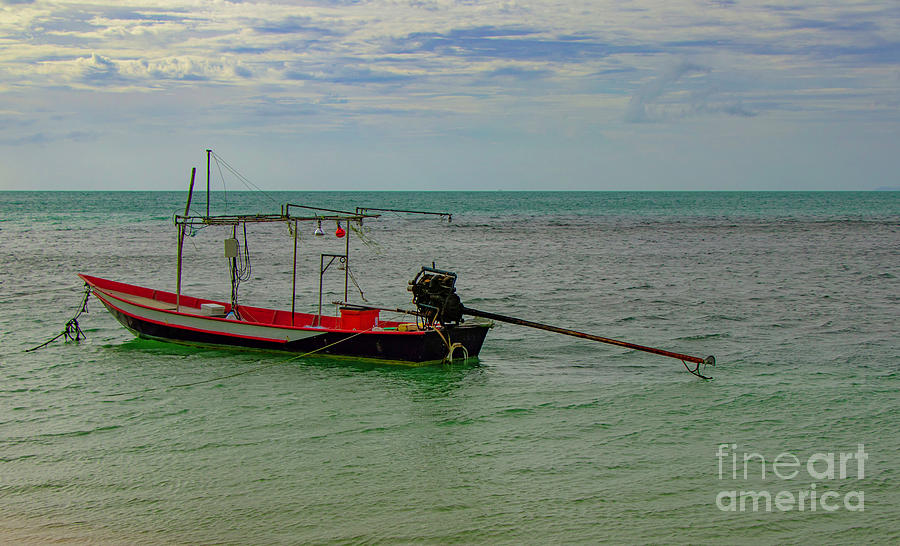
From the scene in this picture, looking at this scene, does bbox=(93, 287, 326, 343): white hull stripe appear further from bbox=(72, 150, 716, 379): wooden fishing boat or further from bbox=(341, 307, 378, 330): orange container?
bbox=(341, 307, 378, 330): orange container

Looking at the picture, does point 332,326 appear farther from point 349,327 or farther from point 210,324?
point 210,324

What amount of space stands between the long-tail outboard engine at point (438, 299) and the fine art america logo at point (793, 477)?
19.5 feet

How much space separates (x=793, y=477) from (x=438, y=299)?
7.37 meters

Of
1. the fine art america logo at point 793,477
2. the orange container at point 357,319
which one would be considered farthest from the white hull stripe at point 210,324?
the fine art america logo at point 793,477

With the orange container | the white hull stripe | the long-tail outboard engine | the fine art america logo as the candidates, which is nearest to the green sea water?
the fine art america logo

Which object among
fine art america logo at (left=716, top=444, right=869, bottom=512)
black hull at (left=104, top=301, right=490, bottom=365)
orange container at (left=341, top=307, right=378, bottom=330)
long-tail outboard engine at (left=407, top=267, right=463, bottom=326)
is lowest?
fine art america logo at (left=716, top=444, right=869, bottom=512)

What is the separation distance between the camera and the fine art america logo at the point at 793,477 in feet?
30.3

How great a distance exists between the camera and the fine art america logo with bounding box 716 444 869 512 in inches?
363

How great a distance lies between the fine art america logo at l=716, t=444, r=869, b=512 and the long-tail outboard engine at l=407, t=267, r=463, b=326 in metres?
5.95

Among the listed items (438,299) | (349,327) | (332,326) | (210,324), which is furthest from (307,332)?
(438,299)

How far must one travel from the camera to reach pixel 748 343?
59.3ft

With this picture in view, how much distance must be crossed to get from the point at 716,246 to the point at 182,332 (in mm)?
35547

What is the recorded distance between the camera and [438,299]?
15.4 metres

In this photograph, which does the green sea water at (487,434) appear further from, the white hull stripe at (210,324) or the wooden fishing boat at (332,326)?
the white hull stripe at (210,324)
